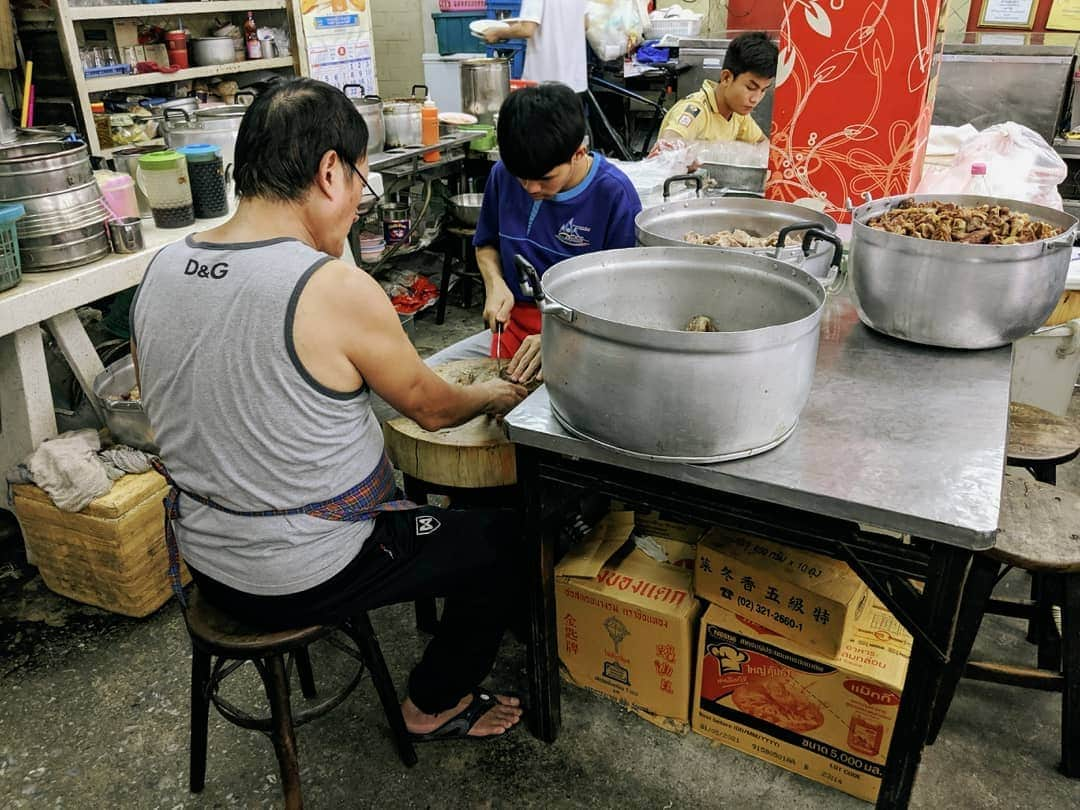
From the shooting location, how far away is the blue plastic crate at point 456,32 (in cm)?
736

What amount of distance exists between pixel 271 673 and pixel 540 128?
62.3 inches

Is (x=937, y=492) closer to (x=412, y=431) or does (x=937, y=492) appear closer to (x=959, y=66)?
(x=412, y=431)

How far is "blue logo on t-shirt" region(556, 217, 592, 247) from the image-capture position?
8.45 ft

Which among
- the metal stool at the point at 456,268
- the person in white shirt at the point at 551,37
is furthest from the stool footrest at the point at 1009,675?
the person in white shirt at the point at 551,37

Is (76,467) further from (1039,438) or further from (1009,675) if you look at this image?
(1039,438)

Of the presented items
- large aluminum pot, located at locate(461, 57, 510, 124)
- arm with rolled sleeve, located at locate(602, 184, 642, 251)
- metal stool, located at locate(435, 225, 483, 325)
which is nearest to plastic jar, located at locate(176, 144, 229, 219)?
arm with rolled sleeve, located at locate(602, 184, 642, 251)

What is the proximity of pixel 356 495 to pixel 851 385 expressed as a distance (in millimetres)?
1154

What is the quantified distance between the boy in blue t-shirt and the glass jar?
1327mm

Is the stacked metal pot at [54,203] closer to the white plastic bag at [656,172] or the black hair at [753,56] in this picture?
the white plastic bag at [656,172]

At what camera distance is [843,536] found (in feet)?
4.84

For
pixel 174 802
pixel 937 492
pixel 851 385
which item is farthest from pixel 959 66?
pixel 174 802

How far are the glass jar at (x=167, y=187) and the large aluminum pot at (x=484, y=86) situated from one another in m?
A: 3.02

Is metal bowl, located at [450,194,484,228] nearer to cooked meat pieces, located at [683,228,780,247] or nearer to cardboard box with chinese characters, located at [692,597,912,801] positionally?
cooked meat pieces, located at [683,228,780,247]

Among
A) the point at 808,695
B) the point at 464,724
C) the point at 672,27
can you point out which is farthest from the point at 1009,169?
the point at 672,27
